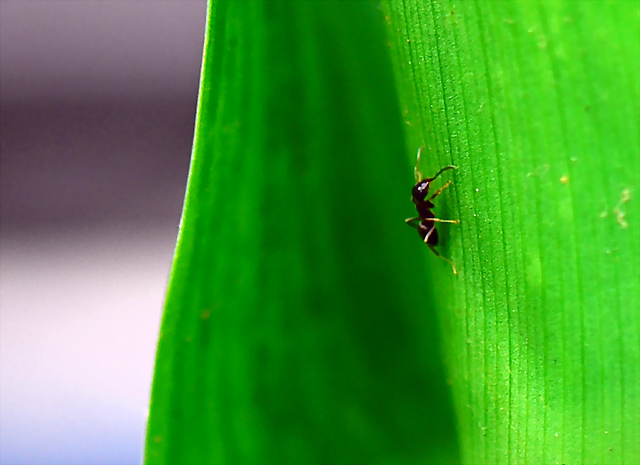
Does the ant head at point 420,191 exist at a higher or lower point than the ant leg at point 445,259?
higher

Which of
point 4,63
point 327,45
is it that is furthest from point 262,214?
point 4,63

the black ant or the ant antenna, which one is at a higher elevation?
the ant antenna

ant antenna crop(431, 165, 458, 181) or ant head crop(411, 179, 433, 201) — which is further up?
ant antenna crop(431, 165, 458, 181)

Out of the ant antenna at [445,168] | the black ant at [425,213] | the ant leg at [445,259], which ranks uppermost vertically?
the ant antenna at [445,168]

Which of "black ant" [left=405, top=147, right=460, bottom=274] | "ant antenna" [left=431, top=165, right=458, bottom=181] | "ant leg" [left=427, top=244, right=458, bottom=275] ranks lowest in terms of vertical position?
"ant leg" [left=427, top=244, right=458, bottom=275]

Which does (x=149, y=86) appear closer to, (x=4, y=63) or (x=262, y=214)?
(x=4, y=63)
